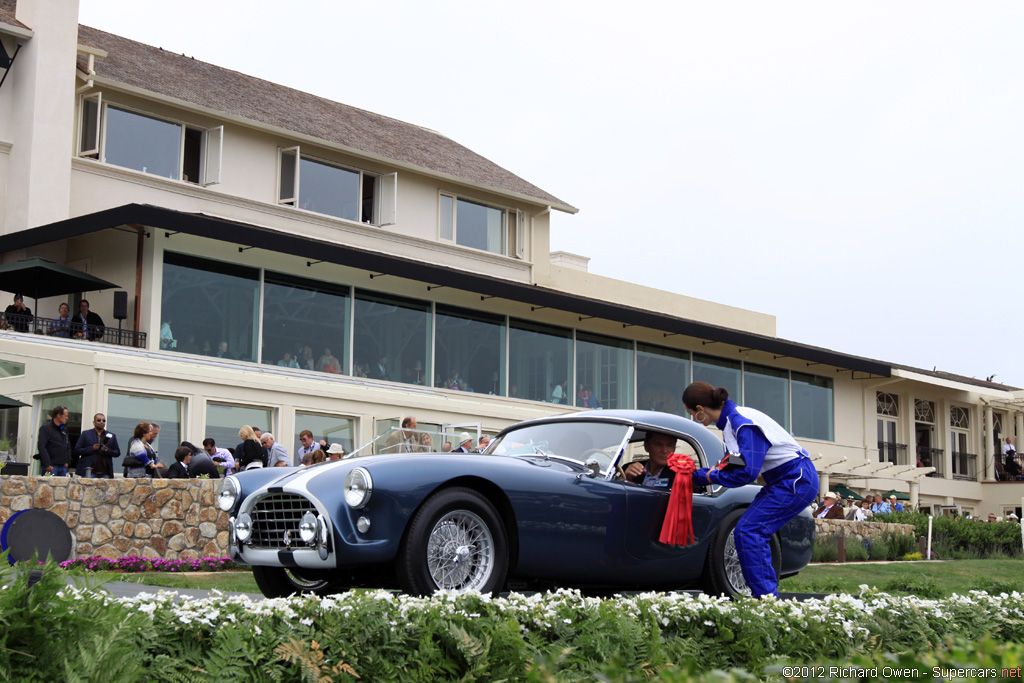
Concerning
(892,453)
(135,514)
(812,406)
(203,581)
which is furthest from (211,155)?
(892,453)

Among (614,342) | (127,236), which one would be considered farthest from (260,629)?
(614,342)

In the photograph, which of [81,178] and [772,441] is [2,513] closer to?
[772,441]

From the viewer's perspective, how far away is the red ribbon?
8.10m

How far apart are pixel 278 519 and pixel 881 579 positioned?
9091mm

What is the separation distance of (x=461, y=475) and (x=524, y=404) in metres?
19.8

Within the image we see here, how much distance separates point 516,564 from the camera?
24.3 feet

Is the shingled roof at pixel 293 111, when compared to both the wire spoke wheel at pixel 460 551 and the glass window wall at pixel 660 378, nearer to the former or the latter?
the glass window wall at pixel 660 378

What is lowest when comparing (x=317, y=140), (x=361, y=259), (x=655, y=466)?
(x=655, y=466)

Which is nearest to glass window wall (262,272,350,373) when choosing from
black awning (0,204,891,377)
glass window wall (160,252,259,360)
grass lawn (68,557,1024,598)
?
glass window wall (160,252,259,360)

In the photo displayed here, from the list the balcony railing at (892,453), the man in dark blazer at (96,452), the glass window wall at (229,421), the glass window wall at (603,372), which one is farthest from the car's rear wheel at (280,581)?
the balcony railing at (892,453)

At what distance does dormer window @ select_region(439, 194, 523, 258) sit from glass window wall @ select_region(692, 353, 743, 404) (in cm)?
599

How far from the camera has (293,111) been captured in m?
29.1

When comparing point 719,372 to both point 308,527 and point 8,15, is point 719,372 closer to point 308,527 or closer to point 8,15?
point 8,15

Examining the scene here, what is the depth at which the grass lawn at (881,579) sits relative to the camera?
10.7m
